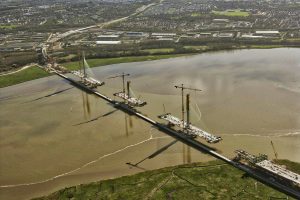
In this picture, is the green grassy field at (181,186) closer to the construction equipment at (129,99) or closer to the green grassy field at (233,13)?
the construction equipment at (129,99)

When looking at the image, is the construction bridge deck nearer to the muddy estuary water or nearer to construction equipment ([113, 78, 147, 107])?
construction equipment ([113, 78, 147, 107])

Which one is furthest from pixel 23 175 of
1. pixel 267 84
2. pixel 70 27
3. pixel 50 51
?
pixel 70 27

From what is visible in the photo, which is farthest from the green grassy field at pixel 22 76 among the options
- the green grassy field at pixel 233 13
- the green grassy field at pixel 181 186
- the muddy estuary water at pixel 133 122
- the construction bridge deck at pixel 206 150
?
the green grassy field at pixel 233 13

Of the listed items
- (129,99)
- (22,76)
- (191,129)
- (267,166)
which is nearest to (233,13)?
(22,76)

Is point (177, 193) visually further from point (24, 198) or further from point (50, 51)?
point (50, 51)

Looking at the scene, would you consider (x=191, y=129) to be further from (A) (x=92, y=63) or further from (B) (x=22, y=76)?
(B) (x=22, y=76)

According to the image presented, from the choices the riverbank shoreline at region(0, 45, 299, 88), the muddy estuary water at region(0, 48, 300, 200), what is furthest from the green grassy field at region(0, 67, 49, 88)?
the muddy estuary water at region(0, 48, 300, 200)
